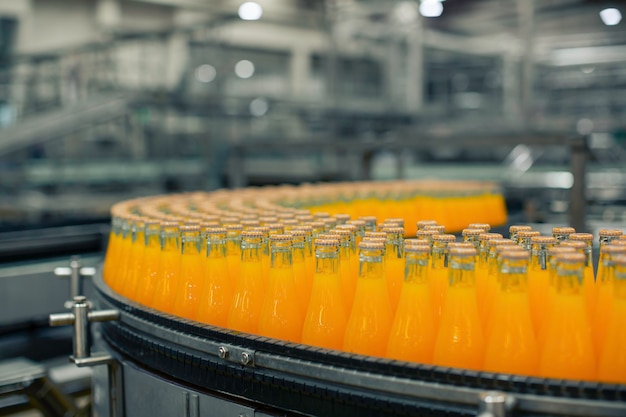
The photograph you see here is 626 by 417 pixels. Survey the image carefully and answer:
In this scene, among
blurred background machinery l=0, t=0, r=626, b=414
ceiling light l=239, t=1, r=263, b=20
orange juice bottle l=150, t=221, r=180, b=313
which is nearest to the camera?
orange juice bottle l=150, t=221, r=180, b=313

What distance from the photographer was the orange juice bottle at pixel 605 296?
896 mm

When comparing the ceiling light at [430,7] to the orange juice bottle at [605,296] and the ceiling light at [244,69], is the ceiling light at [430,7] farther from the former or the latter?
the ceiling light at [244,69]

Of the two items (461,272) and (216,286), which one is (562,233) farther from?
(216,286)

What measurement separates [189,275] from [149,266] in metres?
0.18

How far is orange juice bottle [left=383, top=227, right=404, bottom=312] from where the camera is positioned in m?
1.10

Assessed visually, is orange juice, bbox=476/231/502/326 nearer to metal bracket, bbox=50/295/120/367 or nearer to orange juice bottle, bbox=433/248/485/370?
orange juice bottle, bbox=433/248/485/370

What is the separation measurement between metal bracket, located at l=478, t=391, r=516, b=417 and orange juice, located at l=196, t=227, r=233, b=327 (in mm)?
556

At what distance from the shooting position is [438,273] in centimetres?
105

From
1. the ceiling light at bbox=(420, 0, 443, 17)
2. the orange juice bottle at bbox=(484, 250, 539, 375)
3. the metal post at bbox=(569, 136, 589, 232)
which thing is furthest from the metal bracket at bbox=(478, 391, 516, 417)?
the ceiling light at bbox=(420, 0, 443, 17)

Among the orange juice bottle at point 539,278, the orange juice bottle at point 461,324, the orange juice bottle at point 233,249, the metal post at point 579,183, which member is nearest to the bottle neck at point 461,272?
the orange juice bottle at point 461,324

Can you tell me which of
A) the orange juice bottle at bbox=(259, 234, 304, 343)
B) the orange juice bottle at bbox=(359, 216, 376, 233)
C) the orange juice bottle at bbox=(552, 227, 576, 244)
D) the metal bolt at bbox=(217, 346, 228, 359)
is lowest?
the metal bolt at bbox=(217, 346, 228, 359)

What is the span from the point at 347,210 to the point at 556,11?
5663 millimetres

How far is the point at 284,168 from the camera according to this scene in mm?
6246

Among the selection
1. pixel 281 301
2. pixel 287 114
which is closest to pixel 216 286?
pixel 281 301
